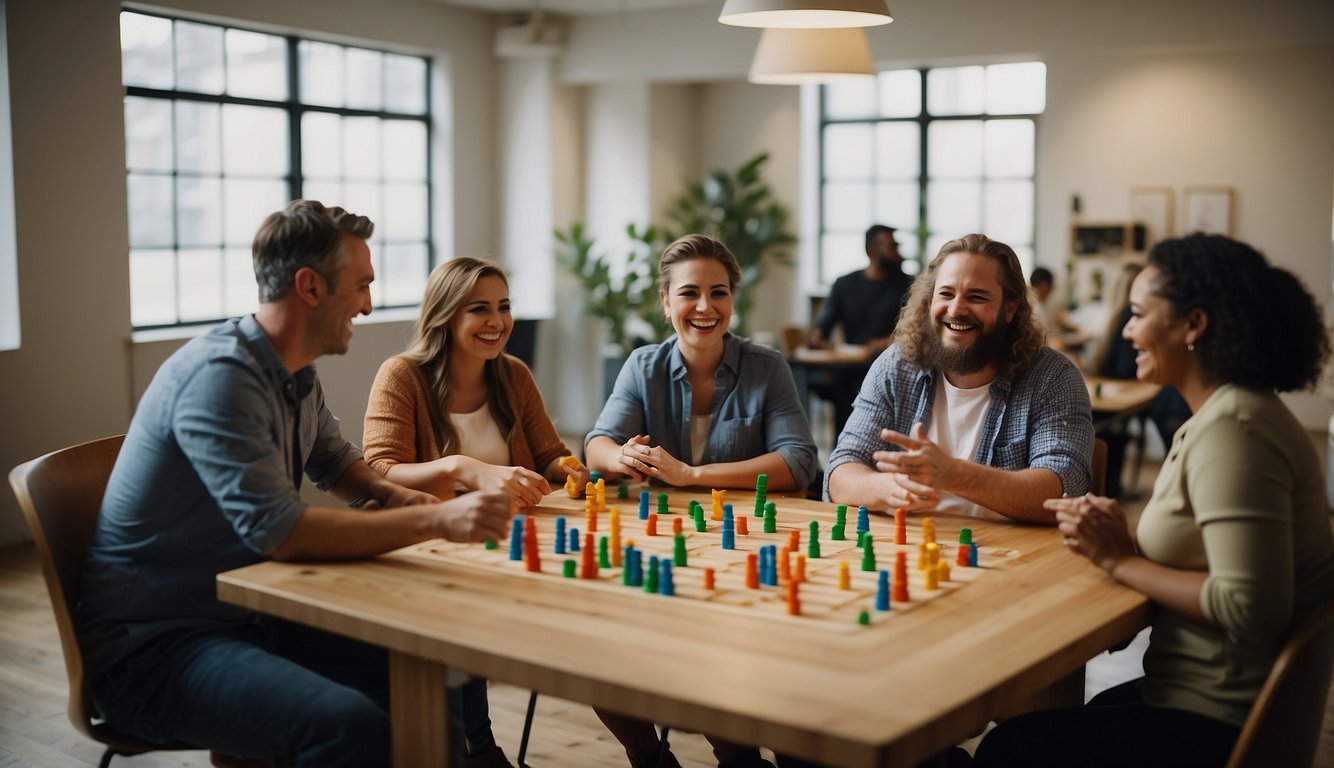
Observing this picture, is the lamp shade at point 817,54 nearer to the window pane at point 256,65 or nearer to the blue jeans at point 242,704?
the blue jeans at point 242,704

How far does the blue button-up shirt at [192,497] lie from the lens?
2230 mm

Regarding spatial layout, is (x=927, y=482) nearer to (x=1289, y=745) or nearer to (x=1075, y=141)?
(x=1289, y=745)

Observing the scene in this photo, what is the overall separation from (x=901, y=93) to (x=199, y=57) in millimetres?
5506

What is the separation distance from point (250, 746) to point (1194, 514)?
165 centimetres

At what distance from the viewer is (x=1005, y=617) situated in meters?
2.02

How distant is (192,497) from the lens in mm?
2330

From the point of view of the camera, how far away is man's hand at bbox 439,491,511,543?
2.31 meters

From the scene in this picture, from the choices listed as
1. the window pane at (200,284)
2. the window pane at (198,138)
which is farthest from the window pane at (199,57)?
the window pane at (200,284)

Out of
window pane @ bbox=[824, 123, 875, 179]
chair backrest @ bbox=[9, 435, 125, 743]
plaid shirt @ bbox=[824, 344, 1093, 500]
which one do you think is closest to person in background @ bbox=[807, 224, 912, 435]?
window pane @ bbox=[824, 123, 875, 179]

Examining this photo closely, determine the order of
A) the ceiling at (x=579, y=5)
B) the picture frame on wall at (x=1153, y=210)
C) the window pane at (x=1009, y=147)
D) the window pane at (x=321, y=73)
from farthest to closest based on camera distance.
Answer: the window pane at (x=1009, y=147) → the picture frame on wall at (x=1153, y=210) → the ceiling at (x=579, y=5) → the window pane at (x=321, y=73)

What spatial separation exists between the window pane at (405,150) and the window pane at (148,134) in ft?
5.89

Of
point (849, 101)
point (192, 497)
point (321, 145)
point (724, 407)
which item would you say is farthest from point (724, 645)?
point (849, 101)

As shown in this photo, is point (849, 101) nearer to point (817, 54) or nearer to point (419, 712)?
point (817, 54)

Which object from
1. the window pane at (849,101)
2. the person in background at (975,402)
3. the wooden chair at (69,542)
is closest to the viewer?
the wooden chair at (69,542)
